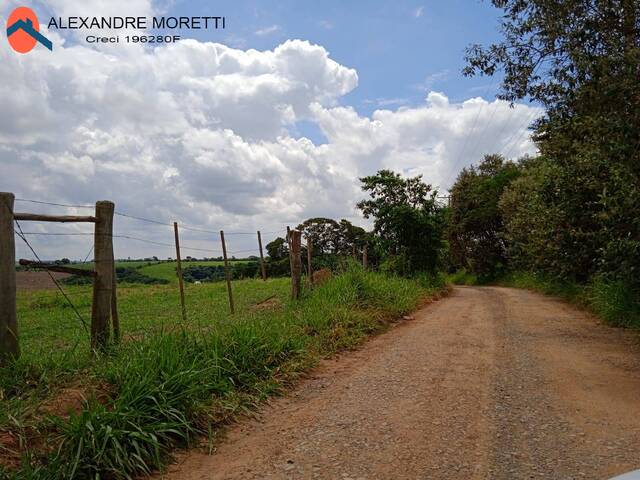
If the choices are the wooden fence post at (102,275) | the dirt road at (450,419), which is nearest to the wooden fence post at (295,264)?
the dirt road at (450,419)

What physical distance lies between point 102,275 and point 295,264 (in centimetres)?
541

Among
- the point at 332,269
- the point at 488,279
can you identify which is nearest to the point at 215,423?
the point at 332,269

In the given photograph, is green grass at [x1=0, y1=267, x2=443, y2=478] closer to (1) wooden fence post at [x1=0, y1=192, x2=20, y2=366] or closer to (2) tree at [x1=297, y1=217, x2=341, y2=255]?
(1) wooden fence post at [x1=0, y1=192, x2=20, y2=366]

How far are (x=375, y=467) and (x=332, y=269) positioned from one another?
9.21 meters

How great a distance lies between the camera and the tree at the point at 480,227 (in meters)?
33.5

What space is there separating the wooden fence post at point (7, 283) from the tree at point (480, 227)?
30406 millimetres

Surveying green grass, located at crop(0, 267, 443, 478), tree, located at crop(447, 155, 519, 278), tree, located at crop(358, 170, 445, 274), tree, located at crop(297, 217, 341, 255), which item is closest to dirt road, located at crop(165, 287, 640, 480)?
green grass, located at crop(0, 267, 443, 478)

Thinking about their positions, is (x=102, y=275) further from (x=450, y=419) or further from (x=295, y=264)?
(x=295, y=264)

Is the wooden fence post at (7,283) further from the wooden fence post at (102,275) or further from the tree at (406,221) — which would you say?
the tree at (406,221)

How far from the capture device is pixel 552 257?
621 inches

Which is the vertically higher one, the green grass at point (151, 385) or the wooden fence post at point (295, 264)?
the wooden fence post at point (295, 264)

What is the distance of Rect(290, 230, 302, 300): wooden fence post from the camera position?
411 inches

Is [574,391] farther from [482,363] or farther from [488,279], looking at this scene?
[488,279]

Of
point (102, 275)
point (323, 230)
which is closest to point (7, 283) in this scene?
point (102, 275)
